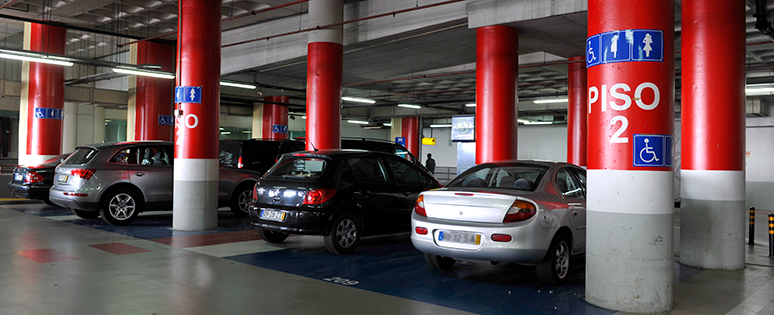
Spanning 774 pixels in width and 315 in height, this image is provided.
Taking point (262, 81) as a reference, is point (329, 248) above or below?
below

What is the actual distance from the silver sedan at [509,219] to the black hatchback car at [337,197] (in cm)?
142

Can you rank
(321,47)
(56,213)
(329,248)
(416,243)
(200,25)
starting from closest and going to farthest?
(416,243)
(329,248)
(200,25)
(56,213)
(321,47)

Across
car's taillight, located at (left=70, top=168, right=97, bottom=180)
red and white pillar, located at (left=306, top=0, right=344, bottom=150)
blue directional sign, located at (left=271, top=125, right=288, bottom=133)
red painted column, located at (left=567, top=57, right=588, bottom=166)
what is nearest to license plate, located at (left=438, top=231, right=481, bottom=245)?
car's taillight, located at (left=70, top=168, right=97, bottom=180)

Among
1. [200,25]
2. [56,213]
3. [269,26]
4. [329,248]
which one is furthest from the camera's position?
[269,26]

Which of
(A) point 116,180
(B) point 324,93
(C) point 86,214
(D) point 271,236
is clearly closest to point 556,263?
(D) point 271,236

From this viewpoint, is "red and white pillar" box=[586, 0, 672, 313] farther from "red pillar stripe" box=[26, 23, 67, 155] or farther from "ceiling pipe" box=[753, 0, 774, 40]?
"red pillar stripe" box=[26, 23, 67, 155]

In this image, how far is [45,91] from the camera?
669 inches

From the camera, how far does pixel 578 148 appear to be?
1692 centimetres

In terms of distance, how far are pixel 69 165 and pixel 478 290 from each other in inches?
311

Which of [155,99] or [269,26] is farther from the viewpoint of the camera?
[155,99]

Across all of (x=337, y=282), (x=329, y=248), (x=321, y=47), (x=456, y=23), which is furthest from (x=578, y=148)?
(x=337, y=282)

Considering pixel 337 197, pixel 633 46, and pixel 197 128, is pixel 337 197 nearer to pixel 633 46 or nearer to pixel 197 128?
pixel 197 128

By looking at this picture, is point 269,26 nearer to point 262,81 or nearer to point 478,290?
point 262,81

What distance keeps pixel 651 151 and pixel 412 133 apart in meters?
29.8
